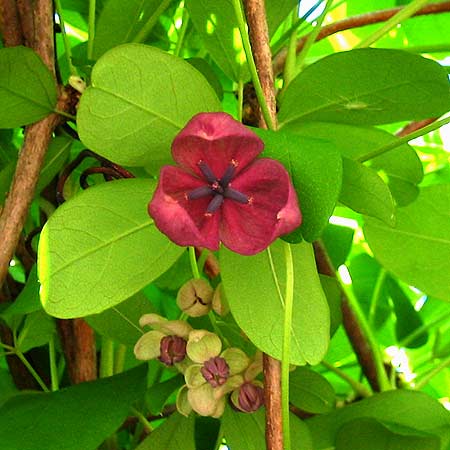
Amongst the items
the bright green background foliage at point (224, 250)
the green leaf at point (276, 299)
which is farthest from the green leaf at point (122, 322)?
the green leaf at point (276, 299)

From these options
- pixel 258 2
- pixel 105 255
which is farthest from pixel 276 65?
pixel 105 255

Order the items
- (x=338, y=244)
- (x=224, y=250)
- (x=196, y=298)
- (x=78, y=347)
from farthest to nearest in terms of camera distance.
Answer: (x=338, y=244) → (x=78, y=347) → (x=196, y=298) → (x=224, y=250)

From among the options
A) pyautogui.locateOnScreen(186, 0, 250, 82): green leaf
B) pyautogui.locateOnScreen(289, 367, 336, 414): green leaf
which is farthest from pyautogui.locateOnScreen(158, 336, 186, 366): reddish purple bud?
pyautogui.locateOnScreen(186, 0, 250, 82): green leaf

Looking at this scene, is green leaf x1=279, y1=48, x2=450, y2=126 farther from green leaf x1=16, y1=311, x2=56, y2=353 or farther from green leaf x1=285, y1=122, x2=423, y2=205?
green leaf x1=16, y1=311, x2=56, y2=353

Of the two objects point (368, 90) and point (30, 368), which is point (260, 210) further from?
point (30, 368)

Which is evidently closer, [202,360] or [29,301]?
[202,360]

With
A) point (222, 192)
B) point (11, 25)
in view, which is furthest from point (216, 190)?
point (11, 25)

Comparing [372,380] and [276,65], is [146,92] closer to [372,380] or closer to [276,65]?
[276,65]
